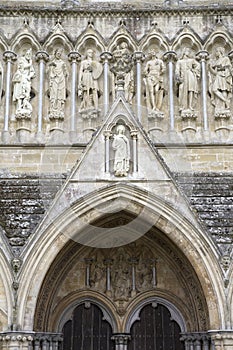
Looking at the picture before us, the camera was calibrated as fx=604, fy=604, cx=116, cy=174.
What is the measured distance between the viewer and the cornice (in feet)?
46.2

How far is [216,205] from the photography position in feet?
39.0

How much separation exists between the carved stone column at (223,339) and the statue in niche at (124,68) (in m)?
5.49

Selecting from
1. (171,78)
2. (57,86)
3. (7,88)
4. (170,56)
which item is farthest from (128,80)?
(7,88)

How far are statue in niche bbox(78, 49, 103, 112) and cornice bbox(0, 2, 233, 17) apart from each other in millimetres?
1130

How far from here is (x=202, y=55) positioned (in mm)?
13781

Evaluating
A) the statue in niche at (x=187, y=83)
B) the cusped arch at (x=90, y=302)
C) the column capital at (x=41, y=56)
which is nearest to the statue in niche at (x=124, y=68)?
the statue in niche at (x=187, y=83)

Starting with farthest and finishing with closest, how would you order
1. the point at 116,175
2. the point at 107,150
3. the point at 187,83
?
the point at 187,83 → the point at 107,150 → the point at 116,175

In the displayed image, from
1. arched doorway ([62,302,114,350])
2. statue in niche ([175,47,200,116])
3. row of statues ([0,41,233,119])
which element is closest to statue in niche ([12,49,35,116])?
row of statues ([0,41,233,119])

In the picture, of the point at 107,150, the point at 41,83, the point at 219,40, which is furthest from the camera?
the point at 219,40

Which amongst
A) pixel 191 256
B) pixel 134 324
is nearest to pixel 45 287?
pixel 134 324

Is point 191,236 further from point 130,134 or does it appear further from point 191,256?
point 130,134

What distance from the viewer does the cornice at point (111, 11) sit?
46.2 ft

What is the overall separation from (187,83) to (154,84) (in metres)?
0.74

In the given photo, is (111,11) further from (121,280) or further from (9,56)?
(121,280)
